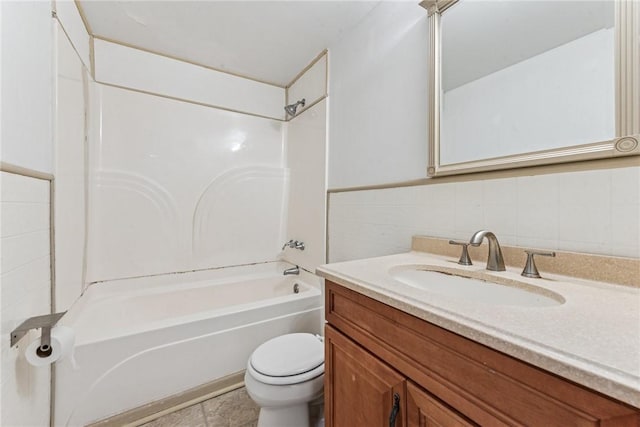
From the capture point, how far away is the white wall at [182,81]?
5.93 feet

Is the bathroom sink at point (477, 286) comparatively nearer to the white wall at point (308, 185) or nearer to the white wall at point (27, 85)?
the white wall at point (308, 185)

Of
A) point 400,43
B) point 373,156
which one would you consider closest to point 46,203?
point 373,156

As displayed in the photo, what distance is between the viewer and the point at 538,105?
0.83 metres

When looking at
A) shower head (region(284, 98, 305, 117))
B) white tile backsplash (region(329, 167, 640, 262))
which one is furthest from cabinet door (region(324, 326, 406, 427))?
shower head (region(284, 98, 305, 117))

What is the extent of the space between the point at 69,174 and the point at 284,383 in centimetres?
152

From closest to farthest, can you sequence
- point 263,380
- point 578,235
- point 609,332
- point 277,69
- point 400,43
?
point 609,332 → point 578,235 → point 263,380 → point 400,43 → point 277,69

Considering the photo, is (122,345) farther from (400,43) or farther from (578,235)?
(400,43)

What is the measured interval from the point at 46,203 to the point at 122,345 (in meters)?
0.74

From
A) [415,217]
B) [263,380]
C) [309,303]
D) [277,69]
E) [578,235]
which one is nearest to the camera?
[578,235]

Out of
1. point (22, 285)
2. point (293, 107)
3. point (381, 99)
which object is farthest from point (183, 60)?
point (22, 285)

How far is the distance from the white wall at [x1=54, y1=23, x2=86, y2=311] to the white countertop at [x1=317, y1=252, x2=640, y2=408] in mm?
1440

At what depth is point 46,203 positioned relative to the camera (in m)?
1.06

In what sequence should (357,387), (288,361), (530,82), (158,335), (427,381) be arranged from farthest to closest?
1. (158,335)
2. (288,361)
3. (530,82)
4. (357,387)
5. (427,381)

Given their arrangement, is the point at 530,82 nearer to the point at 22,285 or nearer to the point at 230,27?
the point at 230,27
